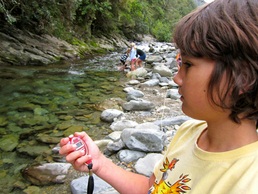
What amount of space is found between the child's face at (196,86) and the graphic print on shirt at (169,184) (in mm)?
236

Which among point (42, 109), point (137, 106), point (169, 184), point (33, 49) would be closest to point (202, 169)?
point (169, 184)

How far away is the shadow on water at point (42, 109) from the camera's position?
330 centimetres

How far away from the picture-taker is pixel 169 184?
3.25ft

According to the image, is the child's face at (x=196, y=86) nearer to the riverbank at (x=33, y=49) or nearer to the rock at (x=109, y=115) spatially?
the rock at (x=109, y=115)

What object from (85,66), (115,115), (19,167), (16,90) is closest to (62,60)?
(85,66)

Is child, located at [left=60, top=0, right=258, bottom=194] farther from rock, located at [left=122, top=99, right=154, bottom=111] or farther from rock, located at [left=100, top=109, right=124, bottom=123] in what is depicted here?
rock, located at [left=122, top=99, right=154, bottom=111]

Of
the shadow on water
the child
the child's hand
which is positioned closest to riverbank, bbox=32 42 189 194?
the shadow on water

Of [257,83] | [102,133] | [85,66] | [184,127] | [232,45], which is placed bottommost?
[85,66]

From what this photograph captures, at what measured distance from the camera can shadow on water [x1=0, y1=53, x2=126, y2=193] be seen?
330cm

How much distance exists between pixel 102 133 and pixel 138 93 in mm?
2536

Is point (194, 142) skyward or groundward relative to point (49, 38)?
skyward

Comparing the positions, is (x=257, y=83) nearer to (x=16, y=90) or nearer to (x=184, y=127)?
(x=184, y=127)

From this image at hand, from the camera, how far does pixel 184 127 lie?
3.94 feet

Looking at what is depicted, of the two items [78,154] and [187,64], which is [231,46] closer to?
[187,64]
